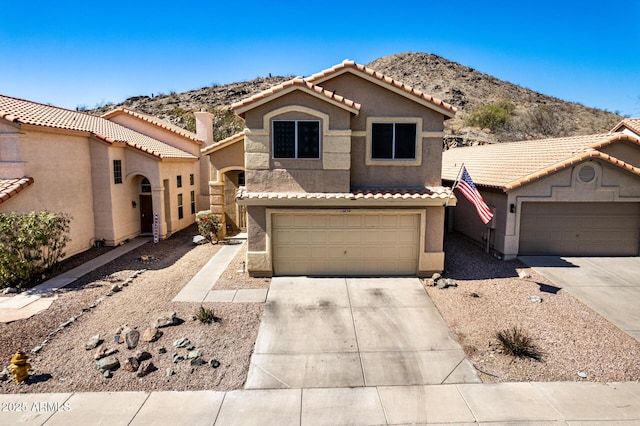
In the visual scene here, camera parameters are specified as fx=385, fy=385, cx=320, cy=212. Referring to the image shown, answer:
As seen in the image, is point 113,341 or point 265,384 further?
point 113,341

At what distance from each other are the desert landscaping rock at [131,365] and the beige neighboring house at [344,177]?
5170 mm

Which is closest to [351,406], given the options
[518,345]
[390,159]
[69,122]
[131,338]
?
[518,345]

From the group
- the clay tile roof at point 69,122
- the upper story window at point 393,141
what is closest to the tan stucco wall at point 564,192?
the upper story window at point 393,141

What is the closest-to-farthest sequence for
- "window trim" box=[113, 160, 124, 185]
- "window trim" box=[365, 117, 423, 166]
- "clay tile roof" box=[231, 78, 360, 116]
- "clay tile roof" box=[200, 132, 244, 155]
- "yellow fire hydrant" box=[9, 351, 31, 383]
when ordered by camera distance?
"yellow fire hydrant" box=[9, 351, 31, 383], "clay tile roof" box=[231, 78, 360, 116], "window trim" box=[365, 117, 423, 166], "window trim" box=[113, 160, 124, 185], "clay tile roof" box=[200, 132, 244, 155]

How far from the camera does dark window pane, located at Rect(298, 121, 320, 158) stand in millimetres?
12312

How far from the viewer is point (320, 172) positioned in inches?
491

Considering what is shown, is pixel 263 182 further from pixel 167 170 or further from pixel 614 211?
pixel 614 211

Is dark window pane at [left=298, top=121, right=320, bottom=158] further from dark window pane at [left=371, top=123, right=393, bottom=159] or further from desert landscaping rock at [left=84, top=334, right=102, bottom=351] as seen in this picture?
desert landscaping rock at [left=84, top=334, right=102, bottom=351]

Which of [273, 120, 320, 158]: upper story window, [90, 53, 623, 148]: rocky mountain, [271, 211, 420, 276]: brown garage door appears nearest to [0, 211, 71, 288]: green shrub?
[271, 211, 420, 276]: brown garage door

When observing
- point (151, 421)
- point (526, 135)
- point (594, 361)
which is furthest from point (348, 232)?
point (526, 135)

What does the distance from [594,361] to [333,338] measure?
5.38 metres

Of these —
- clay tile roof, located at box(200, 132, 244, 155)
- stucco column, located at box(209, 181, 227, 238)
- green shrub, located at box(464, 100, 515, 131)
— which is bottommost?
stucco column, located at box(209, 181, 227, 238)

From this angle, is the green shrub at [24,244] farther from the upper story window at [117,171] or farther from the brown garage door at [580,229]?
the brown garage door at [580,229]

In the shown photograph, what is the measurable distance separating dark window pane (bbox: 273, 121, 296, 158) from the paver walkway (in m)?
7.84
